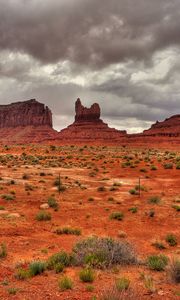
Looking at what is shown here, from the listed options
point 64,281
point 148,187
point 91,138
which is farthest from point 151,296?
point 91,138

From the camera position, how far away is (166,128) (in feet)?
508

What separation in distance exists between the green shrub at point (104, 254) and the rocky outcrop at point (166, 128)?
435 feet

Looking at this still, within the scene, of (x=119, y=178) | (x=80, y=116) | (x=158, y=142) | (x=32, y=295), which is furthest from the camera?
(x=80, y=116)

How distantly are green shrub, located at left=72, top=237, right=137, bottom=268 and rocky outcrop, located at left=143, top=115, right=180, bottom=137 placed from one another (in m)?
133

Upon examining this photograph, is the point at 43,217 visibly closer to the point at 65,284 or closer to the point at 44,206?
the point at 44,206

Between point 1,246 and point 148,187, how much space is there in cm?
2020

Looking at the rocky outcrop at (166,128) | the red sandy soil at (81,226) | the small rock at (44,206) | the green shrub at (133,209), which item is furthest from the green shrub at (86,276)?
the rocky outcrop at (166,128)

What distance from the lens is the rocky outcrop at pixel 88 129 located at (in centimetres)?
15520

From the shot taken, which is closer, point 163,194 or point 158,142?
point 163,194

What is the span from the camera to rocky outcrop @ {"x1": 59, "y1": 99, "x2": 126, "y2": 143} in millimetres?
155200

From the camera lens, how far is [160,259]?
11266mm

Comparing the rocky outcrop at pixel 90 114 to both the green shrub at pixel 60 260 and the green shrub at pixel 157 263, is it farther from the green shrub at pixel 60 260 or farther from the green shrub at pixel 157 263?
the green shrub at pixel 60 260

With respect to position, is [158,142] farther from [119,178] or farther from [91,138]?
[119,178]

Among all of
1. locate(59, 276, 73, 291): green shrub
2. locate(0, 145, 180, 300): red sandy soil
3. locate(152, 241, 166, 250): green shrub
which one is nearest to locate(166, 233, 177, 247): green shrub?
locate(0, 145, 180, 300): red sandy soil
